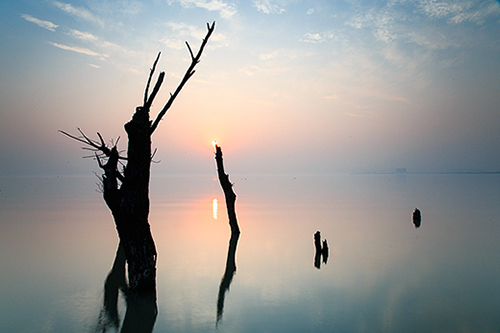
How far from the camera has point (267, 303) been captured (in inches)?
340

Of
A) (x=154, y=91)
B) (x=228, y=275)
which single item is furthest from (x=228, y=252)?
(x=154, y=91)

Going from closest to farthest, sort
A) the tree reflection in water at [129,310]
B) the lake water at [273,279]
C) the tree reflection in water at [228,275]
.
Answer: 1. the tree reflection in water at [129,310]
2. the lake water at [273,279]
3. the tree reflection in water at [228,275]

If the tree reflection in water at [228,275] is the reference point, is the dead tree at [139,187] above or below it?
above

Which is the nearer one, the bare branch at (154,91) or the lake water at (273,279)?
the lake water at (273,279)

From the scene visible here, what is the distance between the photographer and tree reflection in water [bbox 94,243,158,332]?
23.8 ft

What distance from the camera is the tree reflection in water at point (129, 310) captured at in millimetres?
7258

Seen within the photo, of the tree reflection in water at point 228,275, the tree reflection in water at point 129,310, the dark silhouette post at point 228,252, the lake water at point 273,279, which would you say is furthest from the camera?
the dark silhouette post at point 228,252

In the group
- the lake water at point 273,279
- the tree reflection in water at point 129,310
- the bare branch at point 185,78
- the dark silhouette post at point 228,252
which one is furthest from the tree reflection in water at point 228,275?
the bare branch at point 185,78

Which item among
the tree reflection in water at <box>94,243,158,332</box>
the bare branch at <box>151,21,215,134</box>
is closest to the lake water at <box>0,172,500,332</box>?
the tree reflection in water at <box>94,243,158,332</box>

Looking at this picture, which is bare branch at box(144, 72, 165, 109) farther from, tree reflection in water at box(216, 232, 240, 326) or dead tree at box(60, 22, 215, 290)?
tree reflection in water at box(216, 232, 240, 326)

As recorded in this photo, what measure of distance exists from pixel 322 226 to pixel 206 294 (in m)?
13.7

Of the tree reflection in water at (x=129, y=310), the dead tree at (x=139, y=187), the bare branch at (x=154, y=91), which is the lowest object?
the tree reflection in water at (x=129, y=310)

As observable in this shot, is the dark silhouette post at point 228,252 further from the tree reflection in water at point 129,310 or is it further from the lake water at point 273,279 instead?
the tree reflection in water at point 129,310

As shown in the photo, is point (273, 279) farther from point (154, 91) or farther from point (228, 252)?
point (154, 91)
